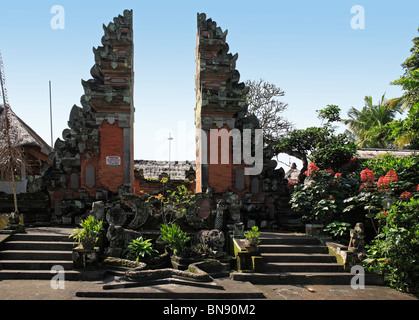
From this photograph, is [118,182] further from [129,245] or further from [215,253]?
[215,253]

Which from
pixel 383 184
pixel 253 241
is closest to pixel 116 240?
pixel 253 241

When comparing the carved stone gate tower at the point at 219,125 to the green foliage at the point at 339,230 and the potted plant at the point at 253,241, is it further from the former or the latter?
the potted plant at the point at 253,241

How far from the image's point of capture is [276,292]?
7.14 m

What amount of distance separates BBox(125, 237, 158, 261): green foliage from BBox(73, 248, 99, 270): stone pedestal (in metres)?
0.85

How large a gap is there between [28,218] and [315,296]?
988 cm

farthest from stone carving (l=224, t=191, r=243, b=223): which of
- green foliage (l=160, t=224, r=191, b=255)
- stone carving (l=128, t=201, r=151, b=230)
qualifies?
stone carving (l=128, t=201, r=151, b=230)

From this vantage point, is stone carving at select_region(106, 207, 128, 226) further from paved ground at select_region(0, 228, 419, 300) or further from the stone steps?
the stone steps

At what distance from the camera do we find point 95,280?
24.9 feet

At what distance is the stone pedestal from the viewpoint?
7.88m

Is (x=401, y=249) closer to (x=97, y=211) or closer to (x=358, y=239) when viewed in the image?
(x=358, y=239)

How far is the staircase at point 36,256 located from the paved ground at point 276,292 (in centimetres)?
23

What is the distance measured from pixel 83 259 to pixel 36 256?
145cm

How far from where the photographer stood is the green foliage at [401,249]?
7.40 metres

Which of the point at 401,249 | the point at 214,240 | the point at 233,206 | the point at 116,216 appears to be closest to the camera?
the point at 401,249
